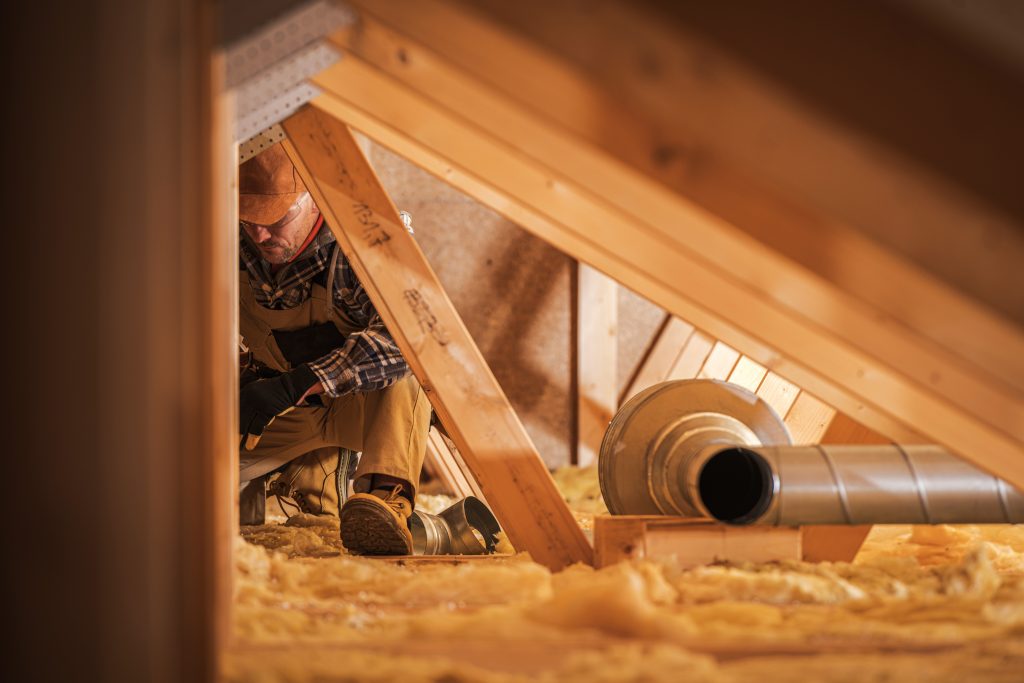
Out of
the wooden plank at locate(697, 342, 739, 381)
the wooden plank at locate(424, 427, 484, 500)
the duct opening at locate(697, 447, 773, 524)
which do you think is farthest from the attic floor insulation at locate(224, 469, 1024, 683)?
the wooden plank at locate(697, 342, 739, 381)

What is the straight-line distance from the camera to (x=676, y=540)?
1.63 metres

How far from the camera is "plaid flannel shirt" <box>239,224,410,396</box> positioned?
2217 millimetres

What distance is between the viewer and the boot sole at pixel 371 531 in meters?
1.95

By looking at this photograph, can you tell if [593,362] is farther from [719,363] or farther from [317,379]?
[317,379]

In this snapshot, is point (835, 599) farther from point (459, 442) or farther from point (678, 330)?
point (678, 330)

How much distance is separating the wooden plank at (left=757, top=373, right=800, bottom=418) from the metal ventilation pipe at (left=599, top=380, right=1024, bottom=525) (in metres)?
0.49

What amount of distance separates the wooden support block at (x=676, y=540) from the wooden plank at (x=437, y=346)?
0.30 ft

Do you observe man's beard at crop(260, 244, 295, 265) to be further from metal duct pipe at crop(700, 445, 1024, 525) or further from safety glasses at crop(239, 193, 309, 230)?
metal duct pipe at crop(700, 445, 1024, 525)

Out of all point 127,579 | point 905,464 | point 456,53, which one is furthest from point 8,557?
point 905,464

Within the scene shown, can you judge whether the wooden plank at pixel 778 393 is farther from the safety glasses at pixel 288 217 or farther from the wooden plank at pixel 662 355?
the wooden plank at pixel 662 355

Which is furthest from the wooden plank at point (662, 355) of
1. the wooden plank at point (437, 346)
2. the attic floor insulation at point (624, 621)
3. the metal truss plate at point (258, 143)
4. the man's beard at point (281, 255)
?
the metal truss plate at point (258, 143)

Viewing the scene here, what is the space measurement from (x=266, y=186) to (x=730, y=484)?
→ 1368 millimetres

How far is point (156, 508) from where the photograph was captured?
33.8 inches

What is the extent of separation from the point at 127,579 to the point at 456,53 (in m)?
0.65
